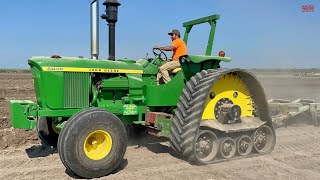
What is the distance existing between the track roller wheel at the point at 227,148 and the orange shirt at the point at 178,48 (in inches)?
70.5

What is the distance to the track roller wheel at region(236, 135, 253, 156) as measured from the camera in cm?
668

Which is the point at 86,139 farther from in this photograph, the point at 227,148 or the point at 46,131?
the point at 227,148

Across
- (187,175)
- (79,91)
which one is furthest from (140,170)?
(79,91)

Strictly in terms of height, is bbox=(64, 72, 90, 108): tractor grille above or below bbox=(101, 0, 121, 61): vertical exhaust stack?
below

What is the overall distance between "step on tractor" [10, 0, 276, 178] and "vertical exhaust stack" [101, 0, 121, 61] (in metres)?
0.02

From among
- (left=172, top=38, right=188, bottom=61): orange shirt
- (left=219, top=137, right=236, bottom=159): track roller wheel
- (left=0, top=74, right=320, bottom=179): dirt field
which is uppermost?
(left=172, top=38, right=188, bottom=61): orange shirt

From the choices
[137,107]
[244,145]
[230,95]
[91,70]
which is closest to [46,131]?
[91,70]

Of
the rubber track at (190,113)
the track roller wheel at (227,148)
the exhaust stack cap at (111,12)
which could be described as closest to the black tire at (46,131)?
the exhaust stack cap at (111,12)

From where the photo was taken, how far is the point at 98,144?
5.66 metres

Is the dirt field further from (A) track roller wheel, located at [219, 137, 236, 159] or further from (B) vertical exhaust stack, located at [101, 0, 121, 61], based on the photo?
(B) vertical exhaust stack, located at [101, 0, 121, 61]

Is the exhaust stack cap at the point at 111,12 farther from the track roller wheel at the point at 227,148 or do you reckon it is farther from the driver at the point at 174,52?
the track roller wheel at the point at 227,148

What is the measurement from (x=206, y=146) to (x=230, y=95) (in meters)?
1.12

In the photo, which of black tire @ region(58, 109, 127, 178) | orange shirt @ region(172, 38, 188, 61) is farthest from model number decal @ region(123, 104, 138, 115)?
orange shirt @ region(172, 38, 188, 61)

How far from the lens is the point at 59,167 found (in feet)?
19.6
